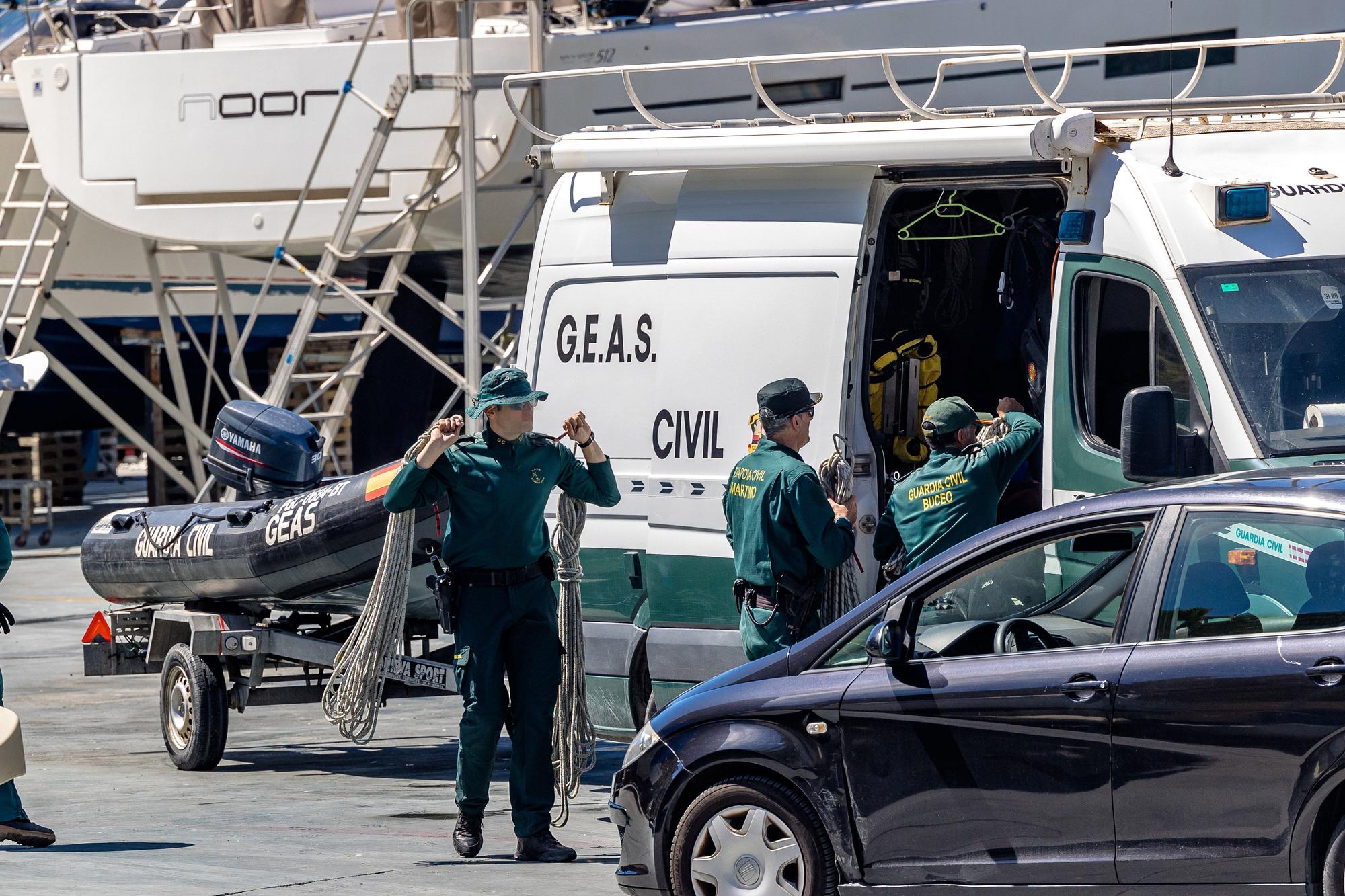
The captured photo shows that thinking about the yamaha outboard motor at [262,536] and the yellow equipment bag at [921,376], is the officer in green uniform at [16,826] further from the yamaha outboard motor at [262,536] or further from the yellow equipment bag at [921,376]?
the yellow equipment bag at [921,376]

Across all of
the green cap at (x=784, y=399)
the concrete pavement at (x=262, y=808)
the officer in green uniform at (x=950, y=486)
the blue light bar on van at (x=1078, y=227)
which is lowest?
the concrete pavement at (x=262, y=808)

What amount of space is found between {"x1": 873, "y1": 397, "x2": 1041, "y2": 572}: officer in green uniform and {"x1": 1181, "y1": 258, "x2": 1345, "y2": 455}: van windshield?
892 millimetres

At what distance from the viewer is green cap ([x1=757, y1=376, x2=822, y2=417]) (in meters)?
7.02

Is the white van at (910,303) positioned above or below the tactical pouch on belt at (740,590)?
above

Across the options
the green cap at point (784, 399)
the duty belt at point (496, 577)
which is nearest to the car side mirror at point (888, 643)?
the green cap at point (784, 399)

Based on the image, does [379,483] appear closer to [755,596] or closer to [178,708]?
[178,708]

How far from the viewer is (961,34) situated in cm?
1380

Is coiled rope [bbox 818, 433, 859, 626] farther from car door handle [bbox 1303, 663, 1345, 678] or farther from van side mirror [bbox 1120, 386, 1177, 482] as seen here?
car door handle [bbox 1303, 663, 1345, 678]

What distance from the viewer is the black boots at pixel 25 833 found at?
295 inches

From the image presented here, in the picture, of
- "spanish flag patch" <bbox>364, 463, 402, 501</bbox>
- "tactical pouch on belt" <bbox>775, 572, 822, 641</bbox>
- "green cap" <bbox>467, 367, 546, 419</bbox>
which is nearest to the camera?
"tactical pouch on belt" <bbox>775, 572, 822, 641</bbox>

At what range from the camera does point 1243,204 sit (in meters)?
6.89

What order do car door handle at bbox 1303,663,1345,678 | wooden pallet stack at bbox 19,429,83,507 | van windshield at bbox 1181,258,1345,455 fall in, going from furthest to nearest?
1. wooden pallet stack at bbox 19,429,83,507
2. van windshield at bbox 1181,258,1345,455
3. car door handle at bbox 1303,663,1345,678

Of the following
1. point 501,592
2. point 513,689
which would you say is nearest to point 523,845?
point 513,689

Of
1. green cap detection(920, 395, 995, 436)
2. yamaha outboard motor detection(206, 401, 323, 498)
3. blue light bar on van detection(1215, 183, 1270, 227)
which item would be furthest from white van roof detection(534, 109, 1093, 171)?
yamaha outboard motor detection(206, 401, 323, 498)
